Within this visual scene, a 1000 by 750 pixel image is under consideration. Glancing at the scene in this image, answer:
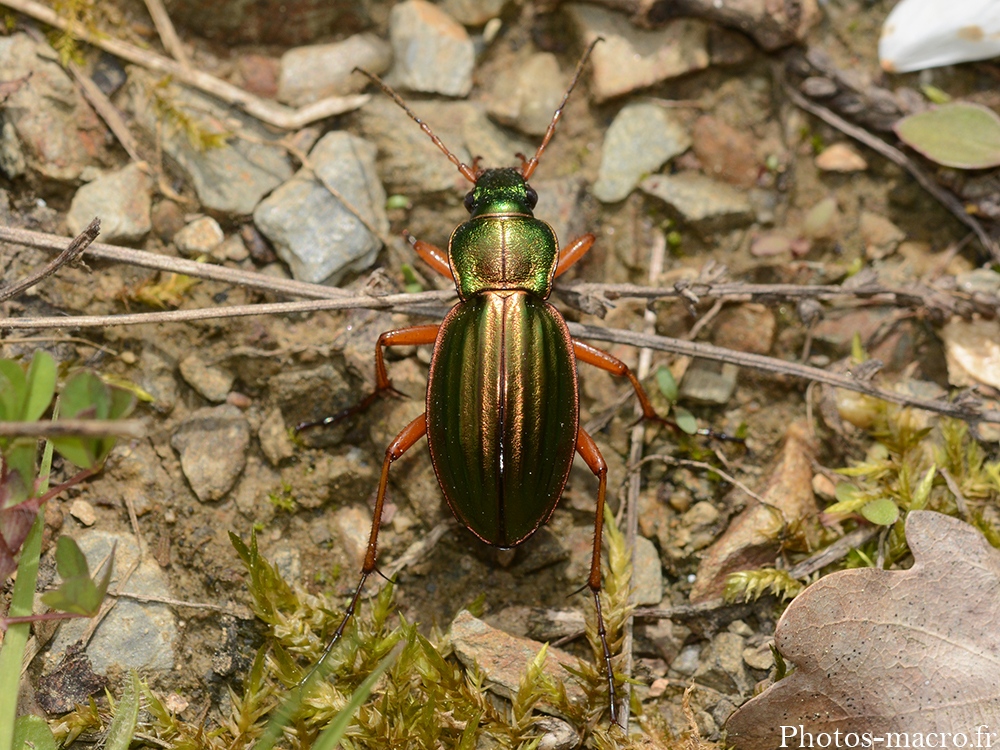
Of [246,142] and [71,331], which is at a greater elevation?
[246,142]

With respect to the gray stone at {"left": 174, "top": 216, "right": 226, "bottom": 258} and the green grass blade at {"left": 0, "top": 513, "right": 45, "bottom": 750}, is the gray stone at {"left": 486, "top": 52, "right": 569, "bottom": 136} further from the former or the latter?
the green grass blade at {"left": 0, "top": 513, "right": 45, "bottom": 750}

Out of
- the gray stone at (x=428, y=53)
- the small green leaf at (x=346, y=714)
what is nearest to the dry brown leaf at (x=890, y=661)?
the small green leaf at (x=346, y=714)

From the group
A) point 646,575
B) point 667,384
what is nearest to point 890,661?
point 646,575

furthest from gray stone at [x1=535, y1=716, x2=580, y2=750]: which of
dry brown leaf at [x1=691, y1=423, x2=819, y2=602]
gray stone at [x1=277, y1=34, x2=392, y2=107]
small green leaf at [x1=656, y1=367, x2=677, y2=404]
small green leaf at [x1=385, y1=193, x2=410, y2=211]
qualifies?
gray stone at [x1=277, y1=34, x2=392, y2=107]

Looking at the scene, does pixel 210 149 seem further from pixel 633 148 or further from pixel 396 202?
pixel 633 148

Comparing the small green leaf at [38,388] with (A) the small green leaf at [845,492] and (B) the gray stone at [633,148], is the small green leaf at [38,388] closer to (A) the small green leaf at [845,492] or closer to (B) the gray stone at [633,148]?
(B) the gray stone at [633,148]

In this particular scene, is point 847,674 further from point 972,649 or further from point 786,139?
point 786,139

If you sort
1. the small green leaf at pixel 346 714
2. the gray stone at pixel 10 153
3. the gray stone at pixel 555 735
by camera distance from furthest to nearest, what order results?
the gray stone at pixel 10 153 → the gray stone at pixel 555 735 → the small green leaf at pixel 346 714

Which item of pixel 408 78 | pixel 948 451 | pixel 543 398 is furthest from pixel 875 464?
pixel 408 78
